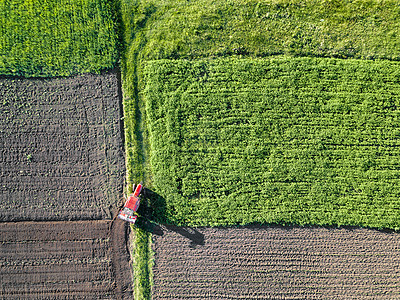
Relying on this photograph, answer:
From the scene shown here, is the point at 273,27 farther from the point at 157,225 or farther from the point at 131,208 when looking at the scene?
the point at 157,225

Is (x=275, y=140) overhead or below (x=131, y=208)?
overhead

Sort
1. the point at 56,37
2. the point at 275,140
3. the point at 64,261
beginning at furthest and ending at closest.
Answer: the point at 56,37 < the point at 275,140 < the point at 64,261

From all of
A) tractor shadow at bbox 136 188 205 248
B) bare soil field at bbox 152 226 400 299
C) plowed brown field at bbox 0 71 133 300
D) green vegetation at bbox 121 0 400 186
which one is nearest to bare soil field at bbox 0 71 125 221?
plowed brown field at bbox 0 71 133 300

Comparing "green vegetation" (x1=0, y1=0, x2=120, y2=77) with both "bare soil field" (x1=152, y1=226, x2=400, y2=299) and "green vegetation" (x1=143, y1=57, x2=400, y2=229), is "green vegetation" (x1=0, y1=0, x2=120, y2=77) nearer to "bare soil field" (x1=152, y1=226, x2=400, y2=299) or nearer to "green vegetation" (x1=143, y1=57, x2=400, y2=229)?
"green vegetation" (x1=143, y1=57, x2=400, y2=229)

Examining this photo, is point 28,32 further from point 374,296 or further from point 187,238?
point 374,296

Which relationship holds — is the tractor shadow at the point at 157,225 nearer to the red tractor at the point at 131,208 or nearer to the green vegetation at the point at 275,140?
the green vegetation at the point at 275,140

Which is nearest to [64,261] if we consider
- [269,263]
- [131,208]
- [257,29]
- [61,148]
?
[131,208]

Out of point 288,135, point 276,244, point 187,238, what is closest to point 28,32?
point 187,238
